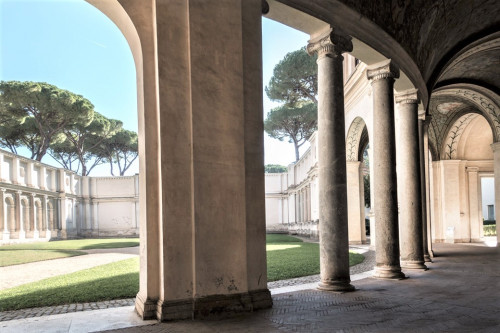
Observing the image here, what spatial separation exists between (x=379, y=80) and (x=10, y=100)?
122ft

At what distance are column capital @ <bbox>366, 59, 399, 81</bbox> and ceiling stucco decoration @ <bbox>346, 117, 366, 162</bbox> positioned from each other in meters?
11.4

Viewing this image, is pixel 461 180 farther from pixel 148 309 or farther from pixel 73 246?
pixel 73 246

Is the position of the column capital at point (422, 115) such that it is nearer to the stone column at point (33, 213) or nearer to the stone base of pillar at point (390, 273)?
the stone base of pillar at point (390, 273)

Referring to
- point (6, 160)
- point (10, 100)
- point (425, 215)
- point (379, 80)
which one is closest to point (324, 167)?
point (379, 80)

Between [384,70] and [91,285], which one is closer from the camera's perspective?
[384,70]

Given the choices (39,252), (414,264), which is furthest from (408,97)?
(39,252)

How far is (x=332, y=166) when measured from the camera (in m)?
7.05

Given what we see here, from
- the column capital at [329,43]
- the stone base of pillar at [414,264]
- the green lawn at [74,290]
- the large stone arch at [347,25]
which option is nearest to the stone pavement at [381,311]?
the stone base of pillar at [414,264]

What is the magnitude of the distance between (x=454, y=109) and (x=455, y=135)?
162cm

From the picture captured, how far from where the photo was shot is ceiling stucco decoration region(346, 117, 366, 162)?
20.4 metres

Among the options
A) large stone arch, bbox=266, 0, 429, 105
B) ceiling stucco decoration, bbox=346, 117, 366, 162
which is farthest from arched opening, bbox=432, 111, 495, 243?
large stone arch, bbox=266, 0, 429, 105

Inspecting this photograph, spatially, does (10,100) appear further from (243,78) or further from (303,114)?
(243,78)

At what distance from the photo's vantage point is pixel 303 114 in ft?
147

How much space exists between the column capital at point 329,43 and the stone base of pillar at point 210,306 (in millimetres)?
4232
